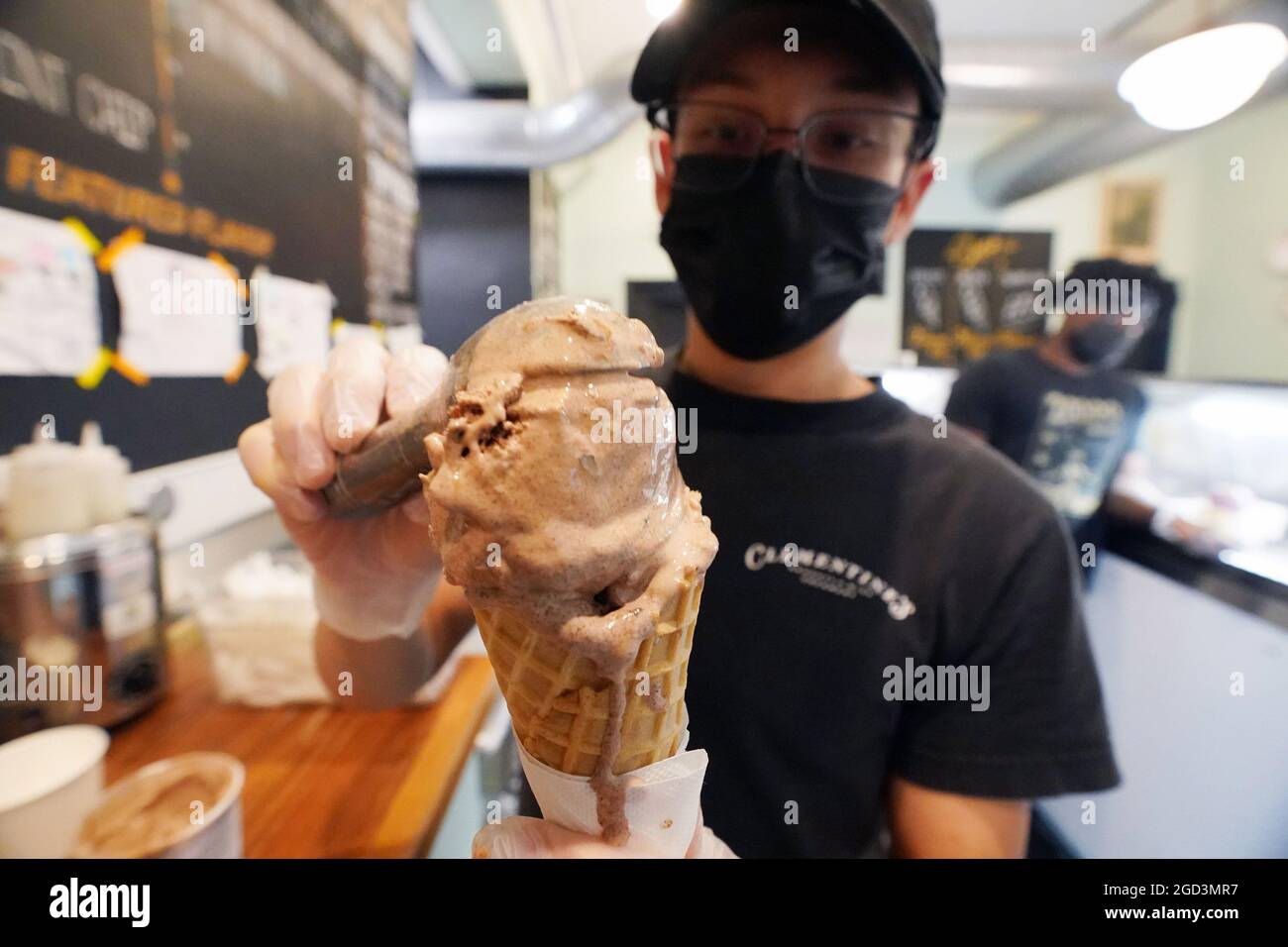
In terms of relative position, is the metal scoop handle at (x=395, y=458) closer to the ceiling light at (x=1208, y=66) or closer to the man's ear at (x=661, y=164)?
the man's ear at (x=661, y=164)

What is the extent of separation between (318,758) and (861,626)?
1.02 m

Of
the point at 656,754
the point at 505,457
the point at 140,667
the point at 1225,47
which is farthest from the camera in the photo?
the point at 1225,47

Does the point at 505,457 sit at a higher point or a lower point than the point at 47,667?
higher

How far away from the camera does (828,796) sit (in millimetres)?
999

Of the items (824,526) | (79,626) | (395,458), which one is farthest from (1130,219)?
(79,626)

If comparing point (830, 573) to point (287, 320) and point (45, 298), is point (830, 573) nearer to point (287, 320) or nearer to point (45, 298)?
point (287, 320)

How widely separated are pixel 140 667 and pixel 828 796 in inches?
48.7

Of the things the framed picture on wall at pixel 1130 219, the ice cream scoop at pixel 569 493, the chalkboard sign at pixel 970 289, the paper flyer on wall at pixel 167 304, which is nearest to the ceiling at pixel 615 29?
the paper flyer on wall at pixel 167 304

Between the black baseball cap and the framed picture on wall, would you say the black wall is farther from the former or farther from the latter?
the framed picture on wall

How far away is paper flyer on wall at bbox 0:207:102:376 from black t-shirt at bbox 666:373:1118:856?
41.6 inches

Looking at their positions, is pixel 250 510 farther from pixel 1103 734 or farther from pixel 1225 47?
pixel 1225 47

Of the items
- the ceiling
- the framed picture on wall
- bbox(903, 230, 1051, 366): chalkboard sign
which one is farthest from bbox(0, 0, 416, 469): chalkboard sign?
the framed picture on wall

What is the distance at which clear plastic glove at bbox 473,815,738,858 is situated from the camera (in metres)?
0.55
